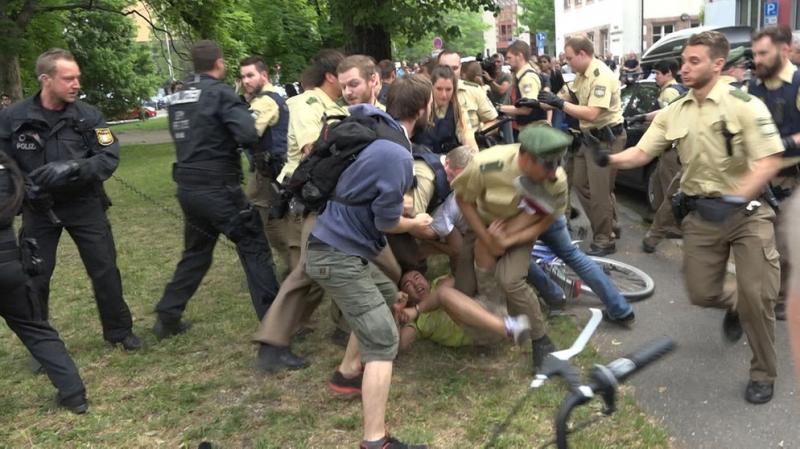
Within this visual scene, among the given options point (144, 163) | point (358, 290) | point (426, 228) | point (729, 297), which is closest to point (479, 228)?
point (426, 228)

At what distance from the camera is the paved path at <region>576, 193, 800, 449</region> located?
334cm

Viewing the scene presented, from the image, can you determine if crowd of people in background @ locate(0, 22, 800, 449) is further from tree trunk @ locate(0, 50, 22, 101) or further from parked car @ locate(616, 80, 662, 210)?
tree trunk @ locate(0, 50, 22, 101)

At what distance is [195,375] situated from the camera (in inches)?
171

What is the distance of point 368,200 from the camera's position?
3.17 meters

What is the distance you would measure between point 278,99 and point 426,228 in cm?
214

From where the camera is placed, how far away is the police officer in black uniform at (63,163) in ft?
13.6

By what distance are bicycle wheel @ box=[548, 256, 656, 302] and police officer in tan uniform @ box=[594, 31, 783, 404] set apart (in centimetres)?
124

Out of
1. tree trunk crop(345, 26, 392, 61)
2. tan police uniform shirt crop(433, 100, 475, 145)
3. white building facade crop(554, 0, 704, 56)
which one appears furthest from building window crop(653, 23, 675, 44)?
tan police uniform shirt crop(433, 100, 475, 145)

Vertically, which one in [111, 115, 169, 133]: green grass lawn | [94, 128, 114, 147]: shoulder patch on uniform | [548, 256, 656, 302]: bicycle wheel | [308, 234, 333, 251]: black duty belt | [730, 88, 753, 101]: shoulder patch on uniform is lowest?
[111, 115, 169, 133]: green grass lawn

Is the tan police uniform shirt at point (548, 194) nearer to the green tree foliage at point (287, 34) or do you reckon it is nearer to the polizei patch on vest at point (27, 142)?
the polizei patch on vest at point (27, 142)

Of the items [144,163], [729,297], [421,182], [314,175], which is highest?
[314,175]

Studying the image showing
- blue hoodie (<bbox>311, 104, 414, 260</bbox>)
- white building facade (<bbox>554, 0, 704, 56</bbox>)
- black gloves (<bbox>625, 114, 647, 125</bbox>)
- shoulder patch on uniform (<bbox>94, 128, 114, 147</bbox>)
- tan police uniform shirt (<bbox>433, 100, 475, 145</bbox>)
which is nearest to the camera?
blue hoodie (<bbox>311, 104, 414, 260</bbox>)

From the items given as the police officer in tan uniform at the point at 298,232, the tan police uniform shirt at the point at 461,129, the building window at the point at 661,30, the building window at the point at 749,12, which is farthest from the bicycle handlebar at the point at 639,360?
the building window at the point at 661,30

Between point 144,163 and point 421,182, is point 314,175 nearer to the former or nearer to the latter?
point 421,182
